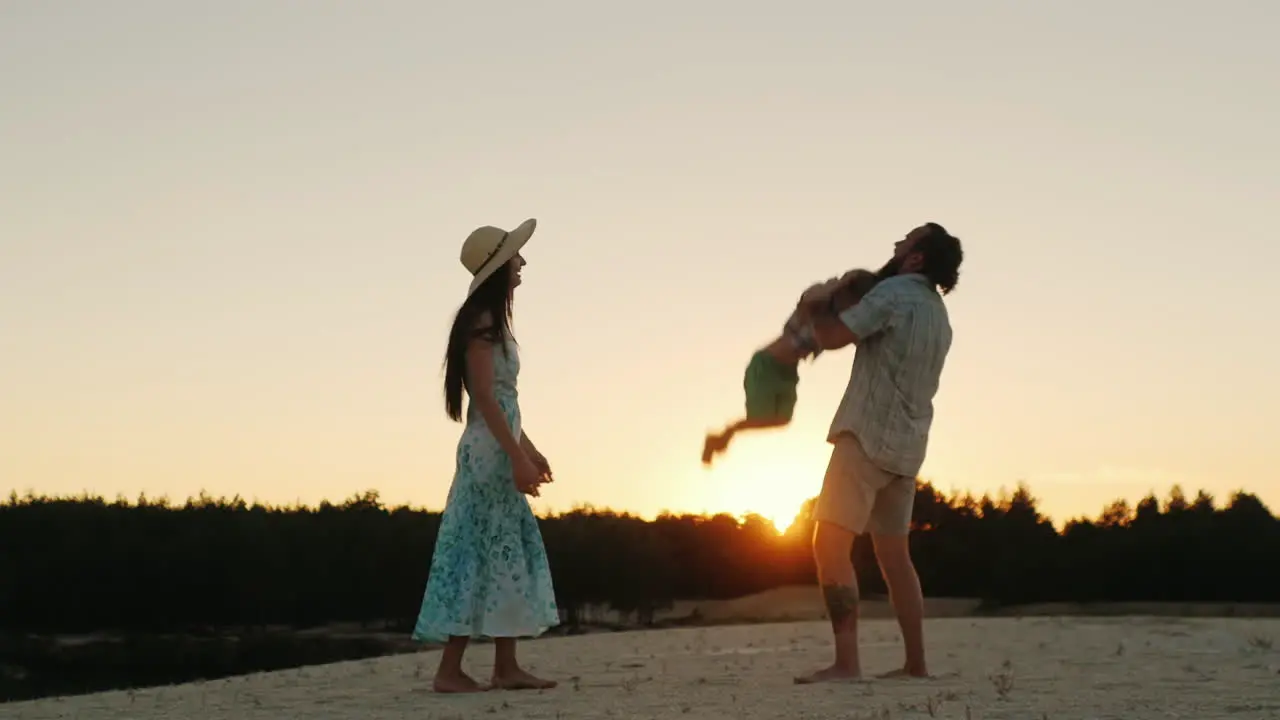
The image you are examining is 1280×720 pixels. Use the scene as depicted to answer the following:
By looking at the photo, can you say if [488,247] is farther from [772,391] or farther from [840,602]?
[840,602]

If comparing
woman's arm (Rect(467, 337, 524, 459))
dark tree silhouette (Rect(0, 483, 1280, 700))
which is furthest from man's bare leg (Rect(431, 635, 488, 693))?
dark tree silhouette (Rect(0, 483, 1280, 700))

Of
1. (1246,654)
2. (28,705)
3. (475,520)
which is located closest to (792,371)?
(475,520)

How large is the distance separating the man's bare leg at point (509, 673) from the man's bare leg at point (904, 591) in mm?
1776

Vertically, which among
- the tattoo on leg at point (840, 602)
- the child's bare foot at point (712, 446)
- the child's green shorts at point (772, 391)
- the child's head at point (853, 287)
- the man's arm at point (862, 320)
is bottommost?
the tattoo on leg at point (840, 602)

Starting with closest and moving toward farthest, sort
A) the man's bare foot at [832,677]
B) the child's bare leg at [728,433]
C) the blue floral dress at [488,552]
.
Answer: the man's bare foot at [832,677]
the blue floral dress at [488,552]
the child's bare leg at [728,433]

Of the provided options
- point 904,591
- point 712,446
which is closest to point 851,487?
point 904,591

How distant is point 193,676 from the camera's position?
17641 mm

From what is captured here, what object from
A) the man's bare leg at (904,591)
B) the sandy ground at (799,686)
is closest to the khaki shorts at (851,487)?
the man's bare leg at (904,591)

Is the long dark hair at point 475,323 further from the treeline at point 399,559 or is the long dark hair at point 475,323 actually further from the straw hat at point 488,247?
the treeline at point 399,559

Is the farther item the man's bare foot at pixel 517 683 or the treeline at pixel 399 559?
the treeline at pixel 399 559

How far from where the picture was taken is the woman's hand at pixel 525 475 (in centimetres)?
709

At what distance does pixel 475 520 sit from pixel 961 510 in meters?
21.4

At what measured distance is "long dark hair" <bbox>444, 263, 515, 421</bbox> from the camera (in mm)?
7301

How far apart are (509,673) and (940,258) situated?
2968 millimetres
